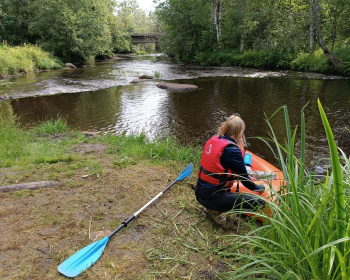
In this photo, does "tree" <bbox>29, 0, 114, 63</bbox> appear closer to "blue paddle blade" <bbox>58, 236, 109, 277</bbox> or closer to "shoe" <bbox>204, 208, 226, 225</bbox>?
"shoe" <bbox>204, 208, 226, 225</bbox>

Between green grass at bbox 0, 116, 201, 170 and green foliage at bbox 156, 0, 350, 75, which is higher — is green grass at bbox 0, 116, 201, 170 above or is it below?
below

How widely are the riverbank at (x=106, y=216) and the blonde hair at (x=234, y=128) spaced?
2.97 feet

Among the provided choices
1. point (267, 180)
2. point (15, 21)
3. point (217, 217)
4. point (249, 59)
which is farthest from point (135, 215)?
point (15, 21)

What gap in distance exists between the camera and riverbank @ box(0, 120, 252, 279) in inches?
80.8

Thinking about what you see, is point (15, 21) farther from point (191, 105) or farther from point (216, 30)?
point (191, 105)

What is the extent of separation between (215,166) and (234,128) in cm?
44

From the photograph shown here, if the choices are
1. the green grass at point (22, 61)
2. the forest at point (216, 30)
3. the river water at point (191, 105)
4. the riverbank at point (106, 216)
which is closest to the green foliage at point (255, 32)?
the forest at point (216, 30)

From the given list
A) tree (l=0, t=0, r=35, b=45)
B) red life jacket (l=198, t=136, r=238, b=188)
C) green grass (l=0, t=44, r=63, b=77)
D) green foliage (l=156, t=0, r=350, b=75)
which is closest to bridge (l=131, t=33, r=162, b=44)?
green foliage (l=156, t=0, r=350, b=75)

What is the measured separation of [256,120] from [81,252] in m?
6.13

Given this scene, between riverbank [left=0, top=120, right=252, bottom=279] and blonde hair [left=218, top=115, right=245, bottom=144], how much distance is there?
904 millimetres

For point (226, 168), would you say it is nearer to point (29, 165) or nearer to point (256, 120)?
point (29, 165)

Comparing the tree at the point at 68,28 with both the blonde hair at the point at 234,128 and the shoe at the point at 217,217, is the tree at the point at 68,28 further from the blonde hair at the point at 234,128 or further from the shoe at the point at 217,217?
the shoe at the point at 217,217

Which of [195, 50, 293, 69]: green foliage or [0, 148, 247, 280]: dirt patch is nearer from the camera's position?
[0, 148, 247, 280]: dirt patch

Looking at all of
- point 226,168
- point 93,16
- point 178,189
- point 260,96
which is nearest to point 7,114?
point 178,189
